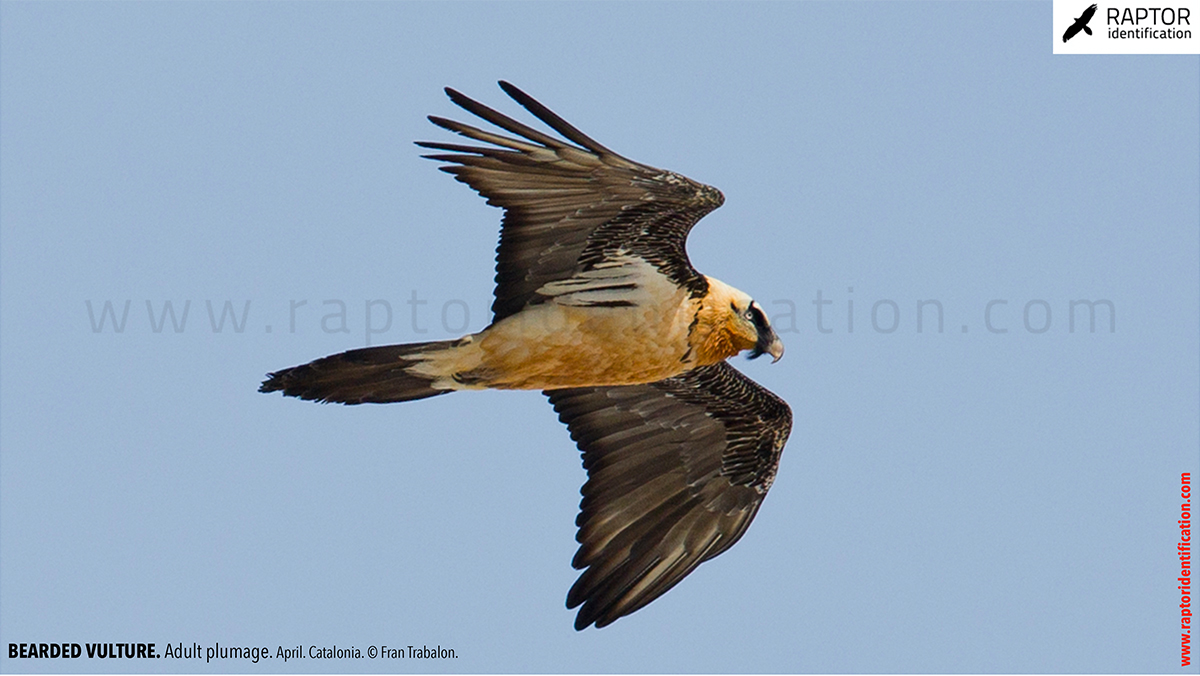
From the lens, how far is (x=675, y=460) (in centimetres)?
1160

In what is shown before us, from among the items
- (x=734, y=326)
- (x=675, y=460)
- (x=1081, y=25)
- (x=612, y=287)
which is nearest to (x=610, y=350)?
(x=612, y=287)

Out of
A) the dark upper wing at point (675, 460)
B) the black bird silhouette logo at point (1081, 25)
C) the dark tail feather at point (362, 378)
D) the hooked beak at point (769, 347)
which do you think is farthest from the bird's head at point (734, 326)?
the black bird silhouette logo at point (1081, 25)

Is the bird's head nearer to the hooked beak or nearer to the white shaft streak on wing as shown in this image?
the hooked beak

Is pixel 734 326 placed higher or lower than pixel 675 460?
higher

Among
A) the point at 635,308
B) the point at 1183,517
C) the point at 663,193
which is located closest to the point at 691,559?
the point at 635,308

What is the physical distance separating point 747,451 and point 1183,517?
3950mm

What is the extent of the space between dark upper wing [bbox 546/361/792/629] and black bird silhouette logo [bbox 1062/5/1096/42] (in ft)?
17.8

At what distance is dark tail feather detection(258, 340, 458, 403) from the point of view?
31.7ft

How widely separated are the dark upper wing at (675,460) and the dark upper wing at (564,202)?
4.94ft

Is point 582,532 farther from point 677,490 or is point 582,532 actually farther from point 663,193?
point 663,193

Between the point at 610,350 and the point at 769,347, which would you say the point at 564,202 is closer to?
the point at 610,350

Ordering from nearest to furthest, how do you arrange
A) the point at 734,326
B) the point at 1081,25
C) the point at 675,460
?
the point at 734,326 → the point at 675,460 → the point at 1081,25

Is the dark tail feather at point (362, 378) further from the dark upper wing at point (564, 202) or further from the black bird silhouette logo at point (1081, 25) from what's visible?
the black bird silhouette logo at point (1081, 25)

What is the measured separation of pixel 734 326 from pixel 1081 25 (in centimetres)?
604
